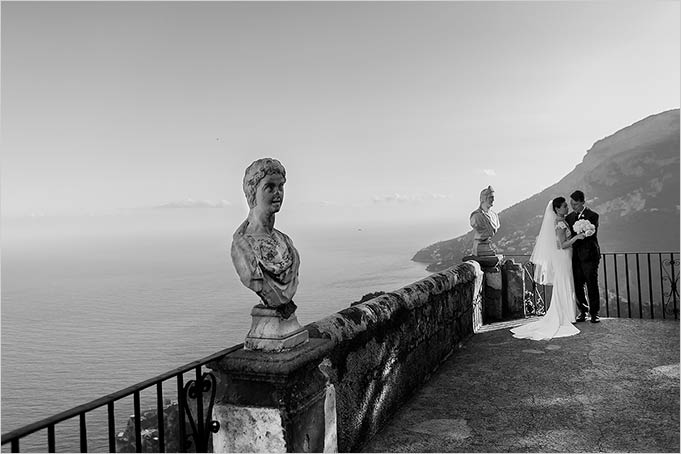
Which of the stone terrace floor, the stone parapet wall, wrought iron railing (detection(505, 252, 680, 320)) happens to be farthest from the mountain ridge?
the stone parapet wall

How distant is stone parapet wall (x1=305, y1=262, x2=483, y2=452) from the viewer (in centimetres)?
334

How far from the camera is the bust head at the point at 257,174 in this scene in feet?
8.21

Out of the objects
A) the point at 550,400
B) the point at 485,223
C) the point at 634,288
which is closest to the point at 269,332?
the point at 550,400

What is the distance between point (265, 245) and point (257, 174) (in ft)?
1.24

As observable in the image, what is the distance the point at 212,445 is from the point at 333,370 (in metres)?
0.90

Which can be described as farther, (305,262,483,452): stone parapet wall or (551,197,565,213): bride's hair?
(551,197,565,213): bride's hair

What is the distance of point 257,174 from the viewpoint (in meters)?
2.51

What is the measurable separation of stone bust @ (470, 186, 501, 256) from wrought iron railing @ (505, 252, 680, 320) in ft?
3.83

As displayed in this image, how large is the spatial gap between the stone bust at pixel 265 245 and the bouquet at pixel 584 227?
230 inches

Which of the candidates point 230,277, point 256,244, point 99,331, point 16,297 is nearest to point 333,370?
point 256,244

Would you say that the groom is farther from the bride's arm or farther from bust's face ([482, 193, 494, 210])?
bust's face ([482, 193, 494, 210])

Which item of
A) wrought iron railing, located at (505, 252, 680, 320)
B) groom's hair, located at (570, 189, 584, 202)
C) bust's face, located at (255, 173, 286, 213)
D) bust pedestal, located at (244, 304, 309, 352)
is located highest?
groom's hair, located at (570, 189, 584, 202)

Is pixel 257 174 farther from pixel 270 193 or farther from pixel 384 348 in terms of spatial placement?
pixel 384 348

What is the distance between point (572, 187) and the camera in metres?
89.2
